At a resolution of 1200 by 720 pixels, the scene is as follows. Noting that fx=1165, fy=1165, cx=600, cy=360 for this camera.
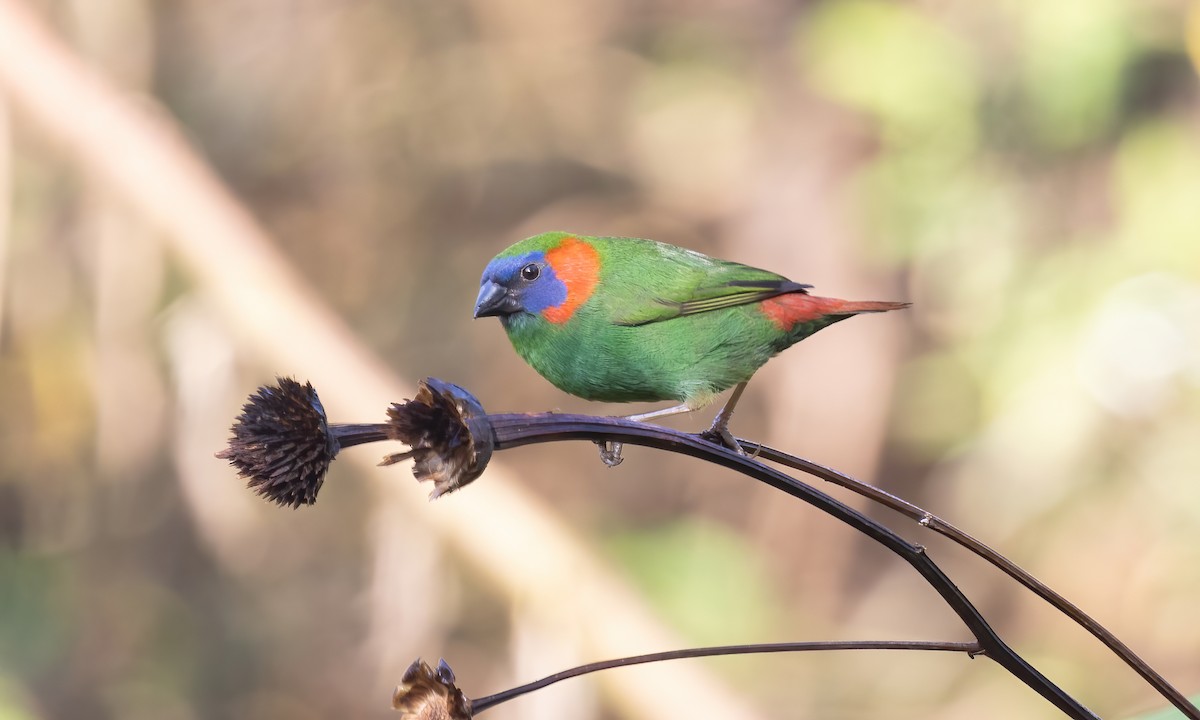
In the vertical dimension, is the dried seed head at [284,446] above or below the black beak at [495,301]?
below

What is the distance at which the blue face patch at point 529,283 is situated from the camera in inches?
121

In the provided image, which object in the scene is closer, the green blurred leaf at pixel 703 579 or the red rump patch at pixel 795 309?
the red rump patch at pixel 795 309

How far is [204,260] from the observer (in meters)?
7.04

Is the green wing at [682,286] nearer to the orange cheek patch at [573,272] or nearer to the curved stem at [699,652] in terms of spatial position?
the orange cheek patch at [573,272]

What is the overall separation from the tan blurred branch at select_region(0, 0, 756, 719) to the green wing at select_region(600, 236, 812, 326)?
4.02m

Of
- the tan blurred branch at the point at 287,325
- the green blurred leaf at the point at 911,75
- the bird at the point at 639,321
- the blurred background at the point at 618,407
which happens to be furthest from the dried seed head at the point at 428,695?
the green blurred leaf at the point at 911,75

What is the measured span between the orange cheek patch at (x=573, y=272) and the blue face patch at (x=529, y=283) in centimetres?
2

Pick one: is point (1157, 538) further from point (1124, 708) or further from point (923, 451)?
point (923, 451)

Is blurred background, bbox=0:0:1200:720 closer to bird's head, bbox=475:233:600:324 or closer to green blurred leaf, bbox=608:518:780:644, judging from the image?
green blurred leaf, bbox=608:518:780:644

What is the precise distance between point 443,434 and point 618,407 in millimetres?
6523

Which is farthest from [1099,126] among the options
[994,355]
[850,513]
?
[850,513]

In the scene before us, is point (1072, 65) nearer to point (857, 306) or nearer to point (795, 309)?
point (795, 309)

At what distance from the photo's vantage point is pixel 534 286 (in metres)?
3.09

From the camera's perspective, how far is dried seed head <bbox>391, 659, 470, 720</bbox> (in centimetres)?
165
